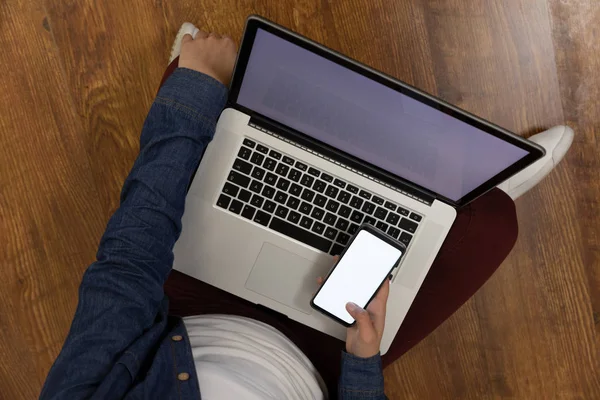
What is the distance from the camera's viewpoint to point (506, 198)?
2.65ft

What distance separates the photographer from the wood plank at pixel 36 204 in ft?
3.15

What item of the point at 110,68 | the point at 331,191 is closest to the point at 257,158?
the point at 331,191

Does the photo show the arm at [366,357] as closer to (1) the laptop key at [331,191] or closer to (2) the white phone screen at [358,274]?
(2) the white phone screen at [358,274]

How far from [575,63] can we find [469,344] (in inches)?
26.6

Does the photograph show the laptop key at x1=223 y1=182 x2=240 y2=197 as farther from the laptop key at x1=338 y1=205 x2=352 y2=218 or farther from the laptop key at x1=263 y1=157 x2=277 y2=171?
the laptop key at x1=338 y1=205 x2=352 y2=218

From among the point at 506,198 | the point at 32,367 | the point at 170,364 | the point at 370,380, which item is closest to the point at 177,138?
the point at 170,364

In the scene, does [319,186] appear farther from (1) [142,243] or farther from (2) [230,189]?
(1) [142,243]

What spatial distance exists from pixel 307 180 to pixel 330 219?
73 millimetres

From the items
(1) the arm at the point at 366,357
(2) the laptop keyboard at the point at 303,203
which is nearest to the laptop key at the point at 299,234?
(2) the laptop keyboard at the point at 303,203

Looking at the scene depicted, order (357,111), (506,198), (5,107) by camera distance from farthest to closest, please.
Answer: (5,107)
(506,198)
(357,111)

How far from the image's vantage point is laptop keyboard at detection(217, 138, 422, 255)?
28.0 inches

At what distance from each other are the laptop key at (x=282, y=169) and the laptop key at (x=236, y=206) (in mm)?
78

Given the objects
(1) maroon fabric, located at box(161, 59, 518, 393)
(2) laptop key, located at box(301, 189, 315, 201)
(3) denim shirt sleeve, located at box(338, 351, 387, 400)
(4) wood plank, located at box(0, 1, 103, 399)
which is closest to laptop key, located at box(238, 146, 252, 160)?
(2) laptop key, located at box(301, 189, 315, 201)

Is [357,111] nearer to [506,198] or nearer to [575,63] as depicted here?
[506,198]
